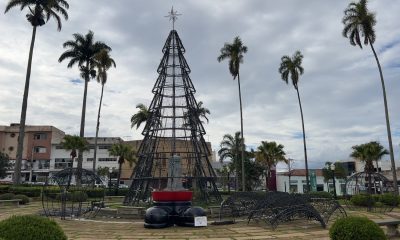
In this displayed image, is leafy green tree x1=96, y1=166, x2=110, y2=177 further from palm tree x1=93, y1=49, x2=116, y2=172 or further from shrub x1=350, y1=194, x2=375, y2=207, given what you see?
shrub x1=350, y1=194, x2=375, y2=207

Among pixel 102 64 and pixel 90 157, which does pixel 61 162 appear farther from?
pixel 102 64

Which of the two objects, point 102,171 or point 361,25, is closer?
point 361,25

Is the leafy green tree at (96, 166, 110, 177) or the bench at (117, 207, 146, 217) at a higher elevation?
the leafy green tree at (96, 166, 110, 177)

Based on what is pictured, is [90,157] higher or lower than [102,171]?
higher

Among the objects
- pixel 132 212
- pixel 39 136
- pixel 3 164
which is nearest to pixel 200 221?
pixel 132 212

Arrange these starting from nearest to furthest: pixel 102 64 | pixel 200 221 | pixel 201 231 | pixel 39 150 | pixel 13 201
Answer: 1. pixel 201 231
2. pixel 200 221
3. pixel 13 201
4. pixel 102 64
5. pixel 39 150

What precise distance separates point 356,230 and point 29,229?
7.64 m

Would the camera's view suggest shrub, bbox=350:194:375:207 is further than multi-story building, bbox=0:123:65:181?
No

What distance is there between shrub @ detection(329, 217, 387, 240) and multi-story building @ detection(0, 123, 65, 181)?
76768mm

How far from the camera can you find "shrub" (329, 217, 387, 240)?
8.84 m

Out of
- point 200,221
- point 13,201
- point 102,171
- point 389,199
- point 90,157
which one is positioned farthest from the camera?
point 90,157

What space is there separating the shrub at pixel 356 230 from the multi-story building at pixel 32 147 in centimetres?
7677

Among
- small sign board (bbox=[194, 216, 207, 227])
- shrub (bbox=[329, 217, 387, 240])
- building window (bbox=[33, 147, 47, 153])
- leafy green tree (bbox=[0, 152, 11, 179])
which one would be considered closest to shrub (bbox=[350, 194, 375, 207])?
small sign board (bbox=[194, 216, 207, 227])

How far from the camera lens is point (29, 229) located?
675cm
